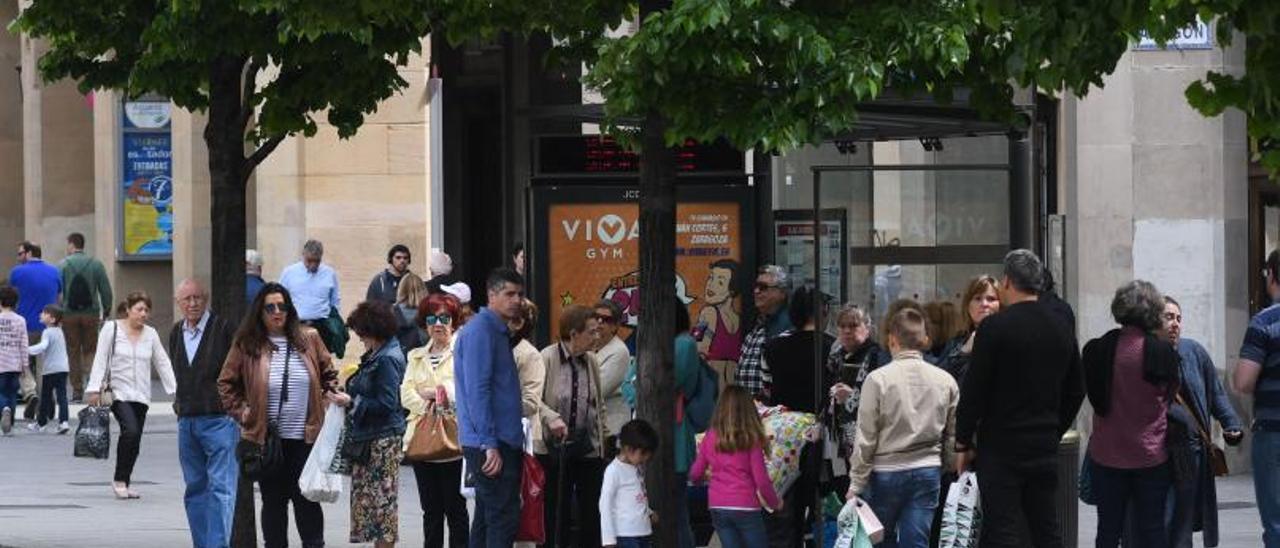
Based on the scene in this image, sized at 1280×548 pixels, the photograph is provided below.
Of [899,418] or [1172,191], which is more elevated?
[1172,191]

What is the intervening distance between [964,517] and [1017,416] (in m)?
0.49

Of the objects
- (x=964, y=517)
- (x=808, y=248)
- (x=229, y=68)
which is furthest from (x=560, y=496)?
(x=964, y=517)

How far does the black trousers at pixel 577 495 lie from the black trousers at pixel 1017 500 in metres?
3.05

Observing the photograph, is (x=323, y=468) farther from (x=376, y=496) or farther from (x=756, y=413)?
(x=756, y=413)

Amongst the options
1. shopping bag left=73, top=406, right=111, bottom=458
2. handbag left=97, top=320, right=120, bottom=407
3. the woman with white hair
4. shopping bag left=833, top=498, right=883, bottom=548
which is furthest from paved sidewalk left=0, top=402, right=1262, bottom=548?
shopping bag left=833, top=498, right=883, bottom=548

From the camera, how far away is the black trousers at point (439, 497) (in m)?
14.2

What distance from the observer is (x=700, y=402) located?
14.1m

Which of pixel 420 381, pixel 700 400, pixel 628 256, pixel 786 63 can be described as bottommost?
pixel 700 400

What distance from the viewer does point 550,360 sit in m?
13.9

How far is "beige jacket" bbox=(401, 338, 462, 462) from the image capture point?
1405 cm

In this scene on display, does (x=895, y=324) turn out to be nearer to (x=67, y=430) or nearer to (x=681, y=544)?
(x=681, y=544)

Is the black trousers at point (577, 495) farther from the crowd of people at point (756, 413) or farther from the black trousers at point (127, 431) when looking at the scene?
the black trousers at point (127, 431)

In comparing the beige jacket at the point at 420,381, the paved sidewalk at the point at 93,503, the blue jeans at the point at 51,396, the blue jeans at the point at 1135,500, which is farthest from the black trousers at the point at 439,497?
the blue jeans at the point at 51,396

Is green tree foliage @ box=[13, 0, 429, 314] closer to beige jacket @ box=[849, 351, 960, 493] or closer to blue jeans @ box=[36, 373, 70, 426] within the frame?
beige jacket @ box=[849, 351, 960, 493]
